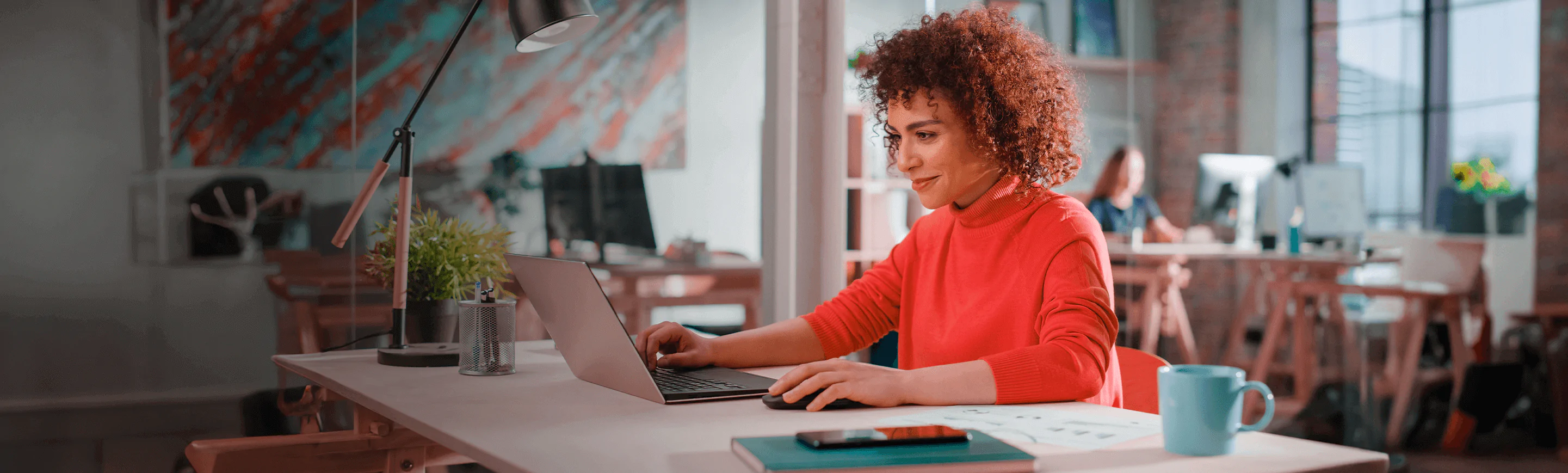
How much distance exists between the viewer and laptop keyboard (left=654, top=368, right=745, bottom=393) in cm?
137

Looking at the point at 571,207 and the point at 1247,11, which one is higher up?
the point at 1247,11

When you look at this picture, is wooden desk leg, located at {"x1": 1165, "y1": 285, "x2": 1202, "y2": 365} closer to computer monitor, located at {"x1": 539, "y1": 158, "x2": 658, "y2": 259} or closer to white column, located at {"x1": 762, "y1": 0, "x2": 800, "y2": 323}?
white column, located at {"x1": 762, "y1": 0, "x2": 800, "y2": 323}

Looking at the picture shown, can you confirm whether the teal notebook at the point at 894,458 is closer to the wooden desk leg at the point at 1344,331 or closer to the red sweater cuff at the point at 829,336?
the red sweater cuff at the point at 829,336

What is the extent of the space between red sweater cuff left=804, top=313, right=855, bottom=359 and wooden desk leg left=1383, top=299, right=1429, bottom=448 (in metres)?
3.17

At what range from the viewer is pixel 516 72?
3.04m

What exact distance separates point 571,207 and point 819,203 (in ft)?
2.84

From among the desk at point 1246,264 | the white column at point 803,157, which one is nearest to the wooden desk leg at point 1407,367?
the desk at point 1246,264

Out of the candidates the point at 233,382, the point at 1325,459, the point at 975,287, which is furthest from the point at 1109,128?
the point at 1325,459

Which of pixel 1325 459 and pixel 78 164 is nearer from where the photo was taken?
pixel 1325 459

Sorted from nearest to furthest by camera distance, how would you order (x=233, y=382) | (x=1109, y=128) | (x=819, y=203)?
(x=233, y=382), (x=819, y=203), (x=1109, y=128)

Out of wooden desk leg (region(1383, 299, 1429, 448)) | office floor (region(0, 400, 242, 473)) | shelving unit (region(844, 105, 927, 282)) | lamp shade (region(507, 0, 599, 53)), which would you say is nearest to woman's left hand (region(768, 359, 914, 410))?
lamp shade (region(507, 0, 599, 53))

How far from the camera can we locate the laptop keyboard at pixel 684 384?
137cm

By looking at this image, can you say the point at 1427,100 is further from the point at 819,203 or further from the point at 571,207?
the point at 571,207

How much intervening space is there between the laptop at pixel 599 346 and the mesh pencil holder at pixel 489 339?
0.17 feet
